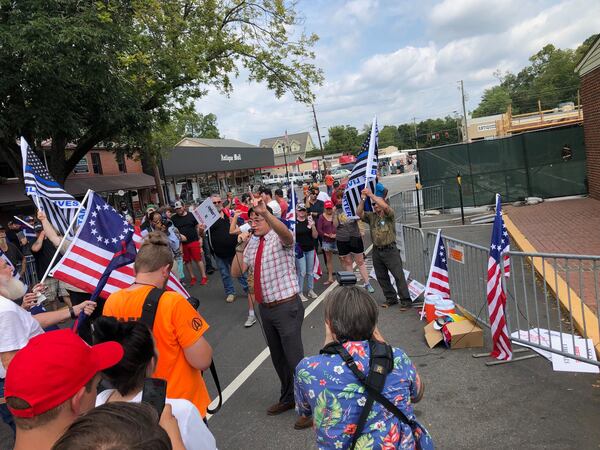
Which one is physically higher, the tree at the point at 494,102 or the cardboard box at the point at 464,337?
the tree at the point at 494,102

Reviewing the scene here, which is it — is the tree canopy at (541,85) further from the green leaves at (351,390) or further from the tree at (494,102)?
the green leaves at (351,390)

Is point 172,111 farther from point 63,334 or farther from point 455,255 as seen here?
point 63,334

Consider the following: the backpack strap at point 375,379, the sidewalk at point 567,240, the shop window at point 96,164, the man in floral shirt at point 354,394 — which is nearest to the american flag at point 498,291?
the sidewalk at point 567,240

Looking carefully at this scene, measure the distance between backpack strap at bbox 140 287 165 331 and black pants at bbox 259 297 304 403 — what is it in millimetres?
1601

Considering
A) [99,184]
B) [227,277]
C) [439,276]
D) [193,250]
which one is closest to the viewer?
[439,276]

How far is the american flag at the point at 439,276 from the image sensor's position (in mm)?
5879

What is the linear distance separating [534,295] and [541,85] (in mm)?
97457

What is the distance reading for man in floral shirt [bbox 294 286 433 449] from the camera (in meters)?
1.85

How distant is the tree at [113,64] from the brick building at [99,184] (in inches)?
230

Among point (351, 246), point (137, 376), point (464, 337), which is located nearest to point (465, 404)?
point (464, 337)

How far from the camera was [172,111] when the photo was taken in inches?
645

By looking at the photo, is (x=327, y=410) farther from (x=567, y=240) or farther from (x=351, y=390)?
(x=567, y=240)

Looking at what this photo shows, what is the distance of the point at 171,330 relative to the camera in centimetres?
250

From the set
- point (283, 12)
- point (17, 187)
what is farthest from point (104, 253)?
point (17, 187)
